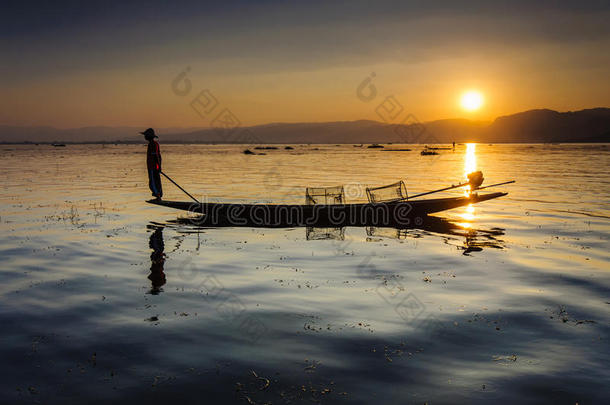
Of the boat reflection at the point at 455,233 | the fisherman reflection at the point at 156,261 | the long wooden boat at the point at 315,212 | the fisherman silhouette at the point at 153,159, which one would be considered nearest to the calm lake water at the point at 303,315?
the fisherman reflection at the point at 156,261

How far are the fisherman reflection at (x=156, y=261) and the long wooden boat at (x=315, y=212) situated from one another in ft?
10.0

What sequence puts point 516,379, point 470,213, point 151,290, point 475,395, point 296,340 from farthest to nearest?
point 470,213
point 151,290
point 296,340
point 516,379
point 475,395

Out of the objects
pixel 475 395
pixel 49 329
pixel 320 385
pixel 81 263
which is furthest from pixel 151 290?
pixel 475 395

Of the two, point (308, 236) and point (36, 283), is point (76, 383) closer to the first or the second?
point (36, 283)

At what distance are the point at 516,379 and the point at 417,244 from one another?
11.5 metres

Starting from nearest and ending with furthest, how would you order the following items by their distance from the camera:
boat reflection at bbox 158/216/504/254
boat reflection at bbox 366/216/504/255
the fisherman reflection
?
the fisherman reflection, boat reflection at bbox 366/216/504/255, boat reflection at bbox 158/216/504/254

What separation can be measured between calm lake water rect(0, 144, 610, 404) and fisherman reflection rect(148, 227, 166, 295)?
6 cm

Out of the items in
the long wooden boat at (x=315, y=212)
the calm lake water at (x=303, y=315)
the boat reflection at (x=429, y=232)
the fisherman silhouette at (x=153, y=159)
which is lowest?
the calm lake water at (x=303, y=315)

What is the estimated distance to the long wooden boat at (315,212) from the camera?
915 inches

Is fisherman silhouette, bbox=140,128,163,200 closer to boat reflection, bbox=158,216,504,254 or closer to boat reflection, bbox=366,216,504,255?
boat reflection, bbox=158,216,504,254

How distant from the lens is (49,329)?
32.3 feet

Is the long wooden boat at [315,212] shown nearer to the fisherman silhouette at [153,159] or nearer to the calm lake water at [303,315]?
the fisherman silhouette at [153,159]

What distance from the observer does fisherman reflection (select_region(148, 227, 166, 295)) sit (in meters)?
13.0

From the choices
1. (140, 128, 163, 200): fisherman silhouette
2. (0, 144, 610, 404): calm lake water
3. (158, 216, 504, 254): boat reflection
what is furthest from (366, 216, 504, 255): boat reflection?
(140, 128, 163, 200): fisherman silhouette
